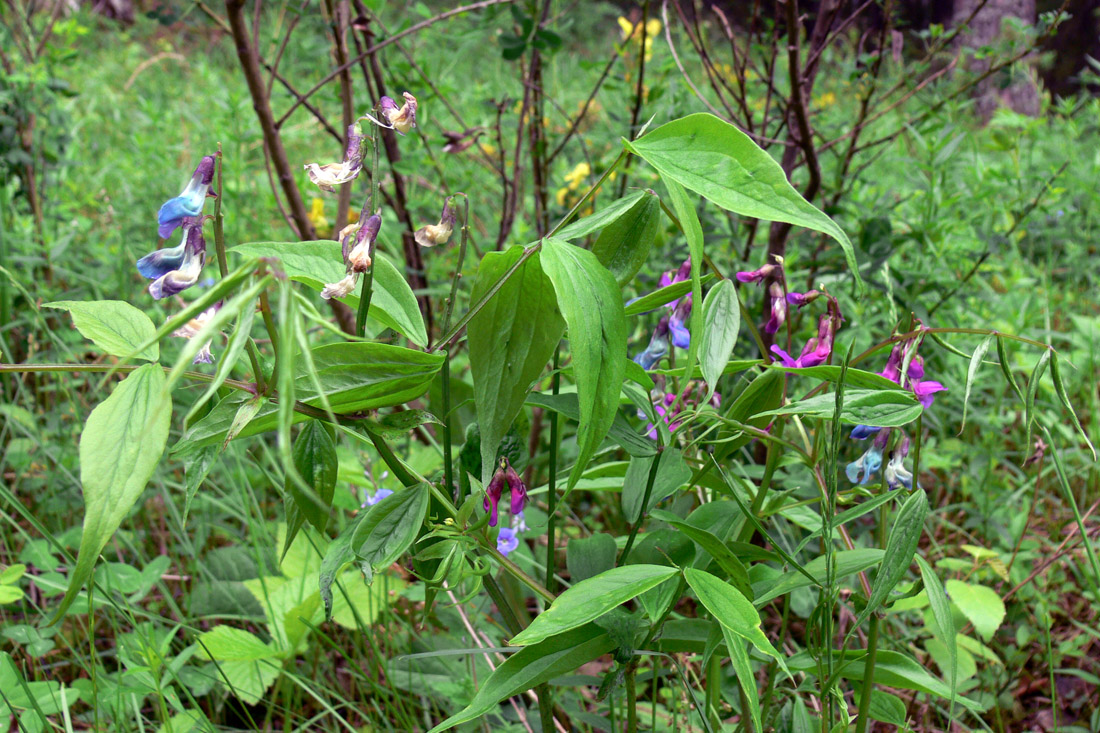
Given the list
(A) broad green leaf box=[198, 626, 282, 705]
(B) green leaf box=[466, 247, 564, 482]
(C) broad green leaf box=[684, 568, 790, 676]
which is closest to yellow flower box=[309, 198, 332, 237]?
(A) broad green leaf box=[198, 626, 282, 705]

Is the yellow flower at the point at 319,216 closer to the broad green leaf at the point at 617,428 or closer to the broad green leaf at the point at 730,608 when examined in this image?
the broad green leaf at the point at 617,428

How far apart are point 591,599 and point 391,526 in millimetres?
169

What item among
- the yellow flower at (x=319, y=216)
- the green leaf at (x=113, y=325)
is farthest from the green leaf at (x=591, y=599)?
the yellow flower at (x=319, y=216)

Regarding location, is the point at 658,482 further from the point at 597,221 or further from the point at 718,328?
the point at 597,221

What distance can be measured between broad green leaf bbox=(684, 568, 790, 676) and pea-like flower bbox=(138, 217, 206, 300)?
18.1 inches

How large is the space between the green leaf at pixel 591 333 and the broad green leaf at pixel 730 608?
0.15 metres

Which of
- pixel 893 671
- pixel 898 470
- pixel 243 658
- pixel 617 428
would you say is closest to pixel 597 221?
pixel 617 428

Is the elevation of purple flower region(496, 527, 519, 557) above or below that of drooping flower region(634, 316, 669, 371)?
below

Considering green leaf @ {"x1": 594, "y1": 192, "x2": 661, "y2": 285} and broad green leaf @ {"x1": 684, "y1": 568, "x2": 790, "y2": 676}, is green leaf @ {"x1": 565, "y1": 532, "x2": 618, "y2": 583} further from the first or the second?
green leaf @ {"x1": 594, "y1": 192, "x2": 661, "y2": 285}

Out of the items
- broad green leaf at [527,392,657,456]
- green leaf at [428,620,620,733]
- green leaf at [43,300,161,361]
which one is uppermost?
green leaf at [43,300,161,361]

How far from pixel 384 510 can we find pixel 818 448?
0.44 meters

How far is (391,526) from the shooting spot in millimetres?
648

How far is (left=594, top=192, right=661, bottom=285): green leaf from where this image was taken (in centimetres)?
71

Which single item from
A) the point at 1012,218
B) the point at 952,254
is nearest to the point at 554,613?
the point at 952,254
